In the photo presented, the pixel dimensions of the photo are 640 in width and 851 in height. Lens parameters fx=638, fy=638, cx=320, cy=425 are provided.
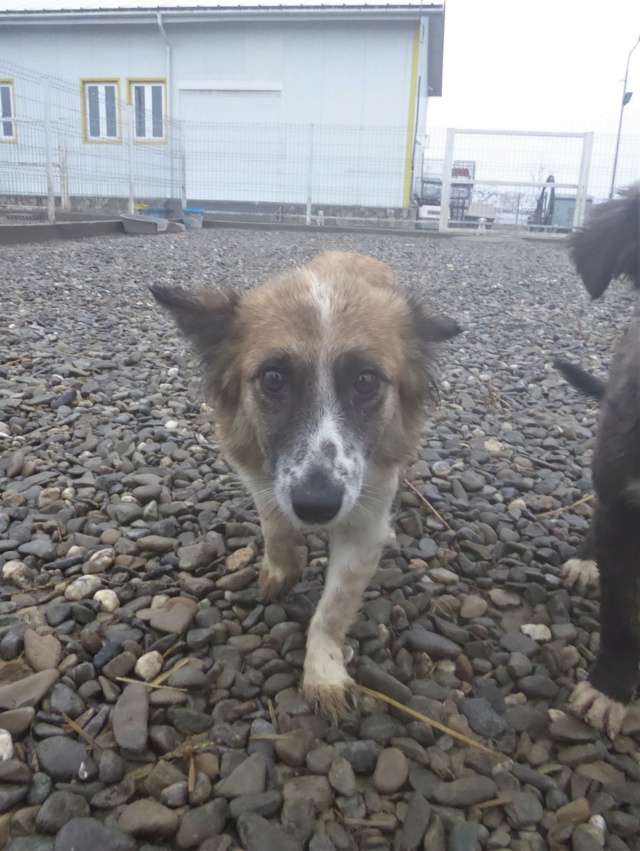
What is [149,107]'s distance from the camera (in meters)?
20.2

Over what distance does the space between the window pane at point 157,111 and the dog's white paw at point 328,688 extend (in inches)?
813

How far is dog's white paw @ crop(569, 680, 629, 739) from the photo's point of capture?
6.29ft

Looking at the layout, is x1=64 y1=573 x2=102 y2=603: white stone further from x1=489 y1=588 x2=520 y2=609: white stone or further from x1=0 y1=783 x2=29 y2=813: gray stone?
x1=489 y1=588 x2=520 y2=609: white stone

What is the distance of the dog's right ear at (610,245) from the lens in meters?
2.23

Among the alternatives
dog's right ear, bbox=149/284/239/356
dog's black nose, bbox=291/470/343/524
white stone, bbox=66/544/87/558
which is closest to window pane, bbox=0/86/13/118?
dog's right ear, bbox=149/284/239/356

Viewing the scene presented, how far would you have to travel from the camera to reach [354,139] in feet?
60.5

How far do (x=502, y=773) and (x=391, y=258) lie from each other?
10488 millimetres

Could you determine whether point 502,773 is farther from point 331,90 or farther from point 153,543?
point 331,90

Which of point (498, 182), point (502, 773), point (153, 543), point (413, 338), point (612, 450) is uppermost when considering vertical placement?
point (498, 182)

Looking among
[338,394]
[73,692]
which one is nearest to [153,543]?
[73,692]

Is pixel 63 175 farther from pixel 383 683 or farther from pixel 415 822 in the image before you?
pixel 415 822

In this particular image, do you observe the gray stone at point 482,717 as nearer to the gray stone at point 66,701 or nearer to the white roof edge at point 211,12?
the gray stone at point 66,701

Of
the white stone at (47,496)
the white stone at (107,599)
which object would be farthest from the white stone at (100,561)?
the white stone at (47,496)

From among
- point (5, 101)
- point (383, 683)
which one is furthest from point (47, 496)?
point (5, 101)
